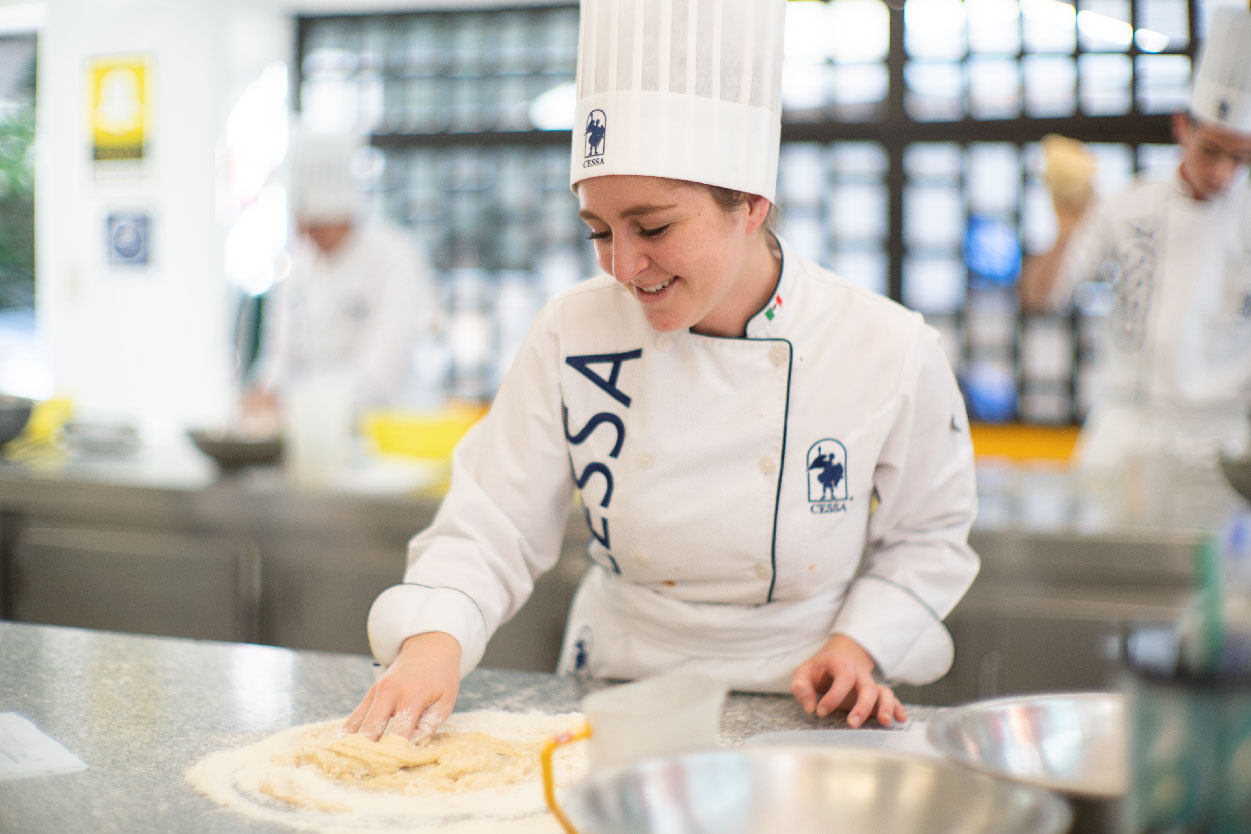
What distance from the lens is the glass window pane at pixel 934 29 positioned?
19.4ft

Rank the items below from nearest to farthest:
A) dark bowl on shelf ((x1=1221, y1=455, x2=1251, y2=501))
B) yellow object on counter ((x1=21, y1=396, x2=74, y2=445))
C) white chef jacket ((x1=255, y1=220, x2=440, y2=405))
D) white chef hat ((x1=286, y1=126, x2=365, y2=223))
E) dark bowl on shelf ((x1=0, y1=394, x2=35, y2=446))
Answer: dark bowl on shelf ((x1=1221, y1=455, x2=1251, y2=501)) → dark bowl on shelf ((x1=0, y1=394, x2=35, y2=446)) → white chef jacket ((x1=255, y1=220, x2=440, y2=405)) → white chef hat ((x1=286, y1=126, x2=365, y2=223)) → yellow object on counter ((x1=21, y1=396, x2=74, y2=445))

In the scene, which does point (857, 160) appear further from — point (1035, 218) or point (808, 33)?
point (1035, 218)

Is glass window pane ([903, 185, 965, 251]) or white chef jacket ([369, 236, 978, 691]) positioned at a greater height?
glass window pane ([903, 185, 965, 251])

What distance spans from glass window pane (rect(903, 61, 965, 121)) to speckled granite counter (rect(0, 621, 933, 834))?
5.30 m

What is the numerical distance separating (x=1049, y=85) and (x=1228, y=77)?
11.8 feet

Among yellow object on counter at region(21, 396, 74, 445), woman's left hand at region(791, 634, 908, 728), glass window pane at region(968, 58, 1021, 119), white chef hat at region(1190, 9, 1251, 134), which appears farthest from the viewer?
glass window pane at region(968, 58, 1021, 119)

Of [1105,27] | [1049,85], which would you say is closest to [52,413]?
[1049,85]

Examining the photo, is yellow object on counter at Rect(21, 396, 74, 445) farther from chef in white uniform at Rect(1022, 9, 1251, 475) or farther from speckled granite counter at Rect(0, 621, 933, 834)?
chef in white uniform at Rect(1022, 9, 1251, 475)

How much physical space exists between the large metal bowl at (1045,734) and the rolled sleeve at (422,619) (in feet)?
1.91

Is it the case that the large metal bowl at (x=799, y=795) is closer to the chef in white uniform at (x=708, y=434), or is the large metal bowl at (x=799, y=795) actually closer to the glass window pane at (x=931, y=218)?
the chef in white uniform at (x=708, y=434)

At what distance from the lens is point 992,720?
86 centimetres

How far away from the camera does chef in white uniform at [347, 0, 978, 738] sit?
4.02 feet

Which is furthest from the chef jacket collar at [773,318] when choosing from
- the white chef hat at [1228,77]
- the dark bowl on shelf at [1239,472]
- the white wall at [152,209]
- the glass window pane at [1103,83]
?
the white wall at [152,209]

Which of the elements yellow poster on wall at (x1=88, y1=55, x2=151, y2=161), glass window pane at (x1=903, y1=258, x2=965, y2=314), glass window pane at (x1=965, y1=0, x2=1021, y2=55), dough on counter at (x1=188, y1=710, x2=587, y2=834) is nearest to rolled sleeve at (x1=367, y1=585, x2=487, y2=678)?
dough on counter at (x1=188, y1=710, x2=587, y2=834)
